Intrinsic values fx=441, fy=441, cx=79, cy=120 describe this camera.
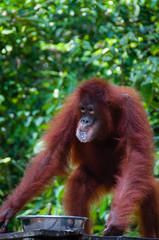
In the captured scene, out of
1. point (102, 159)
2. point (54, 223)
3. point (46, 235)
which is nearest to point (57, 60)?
point (102, 159)

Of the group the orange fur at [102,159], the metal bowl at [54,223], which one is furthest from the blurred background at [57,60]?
the metal bowl at [54,223]

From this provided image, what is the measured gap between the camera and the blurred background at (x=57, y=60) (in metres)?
4.12

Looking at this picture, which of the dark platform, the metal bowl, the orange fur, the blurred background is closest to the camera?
the dark platform

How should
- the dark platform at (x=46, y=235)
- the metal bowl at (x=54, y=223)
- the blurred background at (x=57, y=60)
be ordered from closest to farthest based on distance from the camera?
the dark platform at (x=46, y=235) → the metal bowl at (x=54, y=223) → the blurred background at (x=57, y=60)

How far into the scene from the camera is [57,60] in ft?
19.1

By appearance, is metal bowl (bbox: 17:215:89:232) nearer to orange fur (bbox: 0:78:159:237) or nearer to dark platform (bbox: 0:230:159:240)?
dark platform (bbox: 0:230:159:240)

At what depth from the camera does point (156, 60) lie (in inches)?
→ 146

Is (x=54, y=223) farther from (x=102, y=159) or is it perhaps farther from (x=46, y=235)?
(x=102, y=159)

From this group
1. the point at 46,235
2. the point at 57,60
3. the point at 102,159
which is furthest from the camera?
the point at 57,60

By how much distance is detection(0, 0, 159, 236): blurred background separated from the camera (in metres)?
4.12

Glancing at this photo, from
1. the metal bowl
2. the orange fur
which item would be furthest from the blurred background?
the metal bowl

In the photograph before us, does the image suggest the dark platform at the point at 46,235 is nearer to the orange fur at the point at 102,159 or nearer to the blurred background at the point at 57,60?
the orange fur at the point at 102,159

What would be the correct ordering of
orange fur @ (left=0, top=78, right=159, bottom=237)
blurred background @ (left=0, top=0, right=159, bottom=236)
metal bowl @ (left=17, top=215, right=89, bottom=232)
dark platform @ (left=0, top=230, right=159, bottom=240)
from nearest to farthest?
dark platform @ (left=0, top=230, right=159, bottom=240)
metal bowl @ (left=17, top=215, right=89, bottom=232)
orange fur @ (left=0, top=78, right=159, bottom=237)
blurred background @ (left=0, top=0, right=159, bottom=236)

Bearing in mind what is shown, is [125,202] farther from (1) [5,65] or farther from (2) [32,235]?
(1) [5,65]
